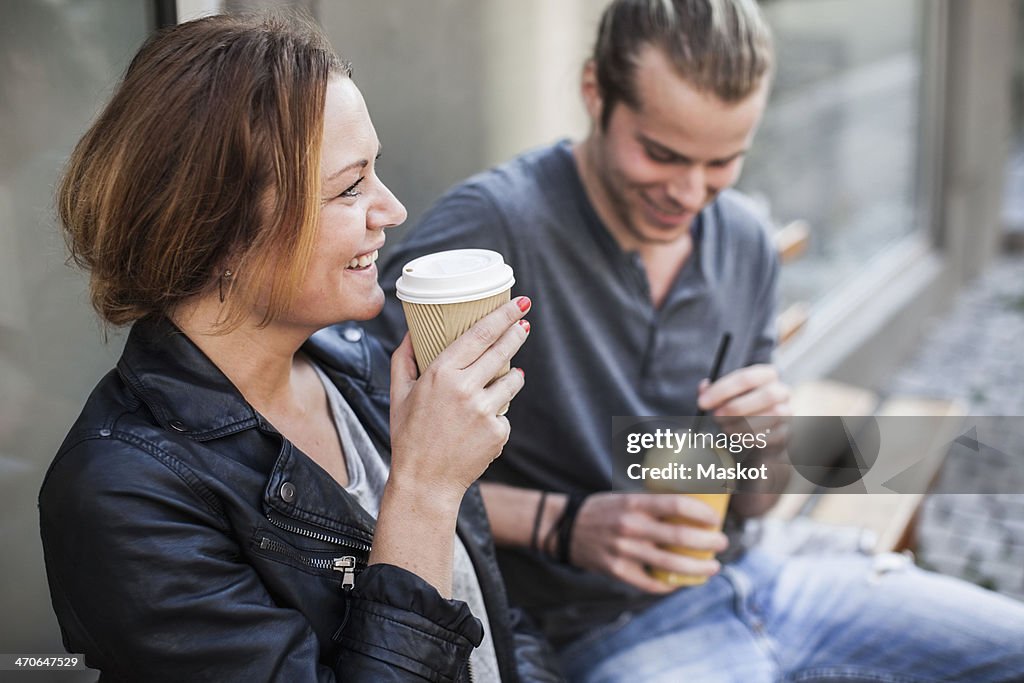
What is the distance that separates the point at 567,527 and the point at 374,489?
1.80 feet

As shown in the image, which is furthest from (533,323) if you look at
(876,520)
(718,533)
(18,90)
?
(876,520)

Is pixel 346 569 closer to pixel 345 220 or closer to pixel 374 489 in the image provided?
pixel 374 489

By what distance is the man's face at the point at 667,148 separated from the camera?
204 cm

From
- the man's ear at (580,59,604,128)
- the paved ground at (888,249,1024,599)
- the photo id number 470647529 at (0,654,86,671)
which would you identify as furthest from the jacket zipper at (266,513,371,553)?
the paved ground at (888,249,1024,599)

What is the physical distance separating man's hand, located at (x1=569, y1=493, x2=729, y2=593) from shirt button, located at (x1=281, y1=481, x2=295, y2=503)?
734mm

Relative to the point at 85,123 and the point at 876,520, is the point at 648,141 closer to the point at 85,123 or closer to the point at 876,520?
the point at 85,123

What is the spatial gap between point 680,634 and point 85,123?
1482mm

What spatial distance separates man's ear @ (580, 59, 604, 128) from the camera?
2.22m

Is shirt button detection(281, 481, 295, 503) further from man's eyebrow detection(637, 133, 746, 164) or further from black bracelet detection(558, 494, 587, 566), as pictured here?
man's eyebrow detection(637, 133, 746, 164)

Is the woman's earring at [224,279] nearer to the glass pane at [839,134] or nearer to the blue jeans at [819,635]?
the blue jeans at [819,635]

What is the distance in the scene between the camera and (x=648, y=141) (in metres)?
2.09

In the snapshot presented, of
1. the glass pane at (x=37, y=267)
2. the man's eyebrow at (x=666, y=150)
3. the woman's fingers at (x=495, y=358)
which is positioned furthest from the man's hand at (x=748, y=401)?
the glass pane at (x=37, y=267)

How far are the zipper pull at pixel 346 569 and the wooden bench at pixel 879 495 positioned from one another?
1.46 meters

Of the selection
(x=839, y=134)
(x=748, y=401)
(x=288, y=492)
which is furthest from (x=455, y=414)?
(x=839, y=134)
